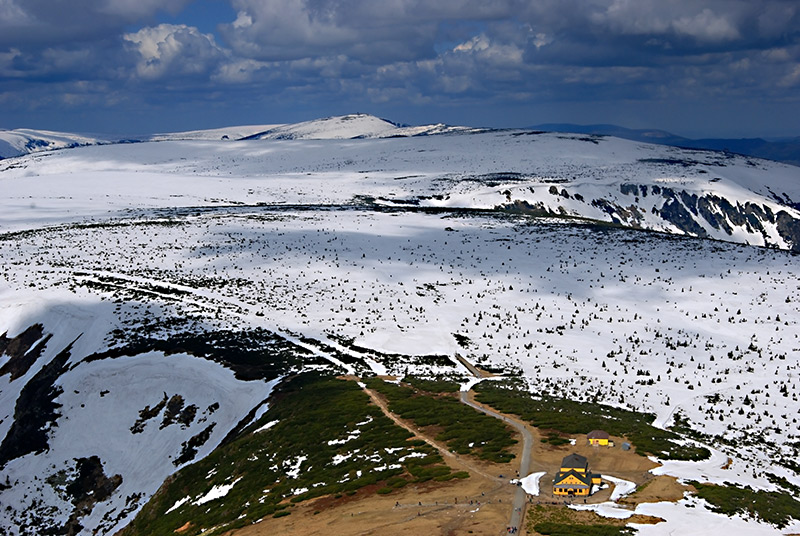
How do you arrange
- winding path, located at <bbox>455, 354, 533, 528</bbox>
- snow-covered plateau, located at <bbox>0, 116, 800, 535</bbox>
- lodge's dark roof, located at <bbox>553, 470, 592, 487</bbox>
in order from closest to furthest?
winding path, located at <bbox>455, 354, 533, 528</bbox>
lodge's dark roof, located at <bbox>553, 470, 592, 487</bbox>
snow-covered plateau, located at <bbox>0, 116, 800, 535</bbox>

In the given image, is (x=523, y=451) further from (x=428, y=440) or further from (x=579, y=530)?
(x=579, y=530)

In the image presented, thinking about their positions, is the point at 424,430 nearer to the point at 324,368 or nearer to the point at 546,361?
the point at 324,368

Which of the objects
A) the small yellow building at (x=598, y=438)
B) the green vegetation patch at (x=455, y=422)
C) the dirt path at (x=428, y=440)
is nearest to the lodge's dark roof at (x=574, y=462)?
the dirt path at (x=428, y=440)

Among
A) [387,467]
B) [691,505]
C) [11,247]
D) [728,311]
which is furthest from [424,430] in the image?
[11,247]

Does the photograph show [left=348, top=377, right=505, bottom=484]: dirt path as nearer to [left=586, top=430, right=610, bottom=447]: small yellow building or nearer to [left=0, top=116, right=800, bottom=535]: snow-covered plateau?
[left=586, top=430, right=610, bottom=447]: small yellow building

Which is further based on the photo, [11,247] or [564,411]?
[11,247]

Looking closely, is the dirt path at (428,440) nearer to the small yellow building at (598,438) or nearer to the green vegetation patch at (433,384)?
the green vegetation patch at (433,384)

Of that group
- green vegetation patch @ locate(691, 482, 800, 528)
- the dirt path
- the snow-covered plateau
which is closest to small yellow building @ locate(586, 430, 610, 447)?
the snow-covered plateau
